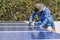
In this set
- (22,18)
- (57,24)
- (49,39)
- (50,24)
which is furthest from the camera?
(22,18)

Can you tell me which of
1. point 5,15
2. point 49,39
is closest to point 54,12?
point 5,15

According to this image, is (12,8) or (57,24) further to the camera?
(12,8)

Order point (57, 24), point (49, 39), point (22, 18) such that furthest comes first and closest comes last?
1. point (22, 18)
2. point (57, 24)
3. point (49, 39)

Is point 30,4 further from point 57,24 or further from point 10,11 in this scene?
point 57,24

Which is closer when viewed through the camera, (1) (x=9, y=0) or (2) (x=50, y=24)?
(2) (x=50, y=24)

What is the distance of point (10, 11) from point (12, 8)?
0.52 feet

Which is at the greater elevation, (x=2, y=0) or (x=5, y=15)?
(x=2, y=0)

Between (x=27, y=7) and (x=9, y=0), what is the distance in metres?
0.83

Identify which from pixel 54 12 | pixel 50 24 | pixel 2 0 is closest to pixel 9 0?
pixel 2 0

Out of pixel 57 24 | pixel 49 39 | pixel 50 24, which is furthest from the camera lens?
pixel 57 24

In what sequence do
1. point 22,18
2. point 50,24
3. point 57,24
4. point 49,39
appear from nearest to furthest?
point 49,39
point 50,24
point 57,24
point 22,18

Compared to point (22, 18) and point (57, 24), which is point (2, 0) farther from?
point (57, 24)

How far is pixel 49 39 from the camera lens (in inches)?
128

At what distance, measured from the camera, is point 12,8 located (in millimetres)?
9938
